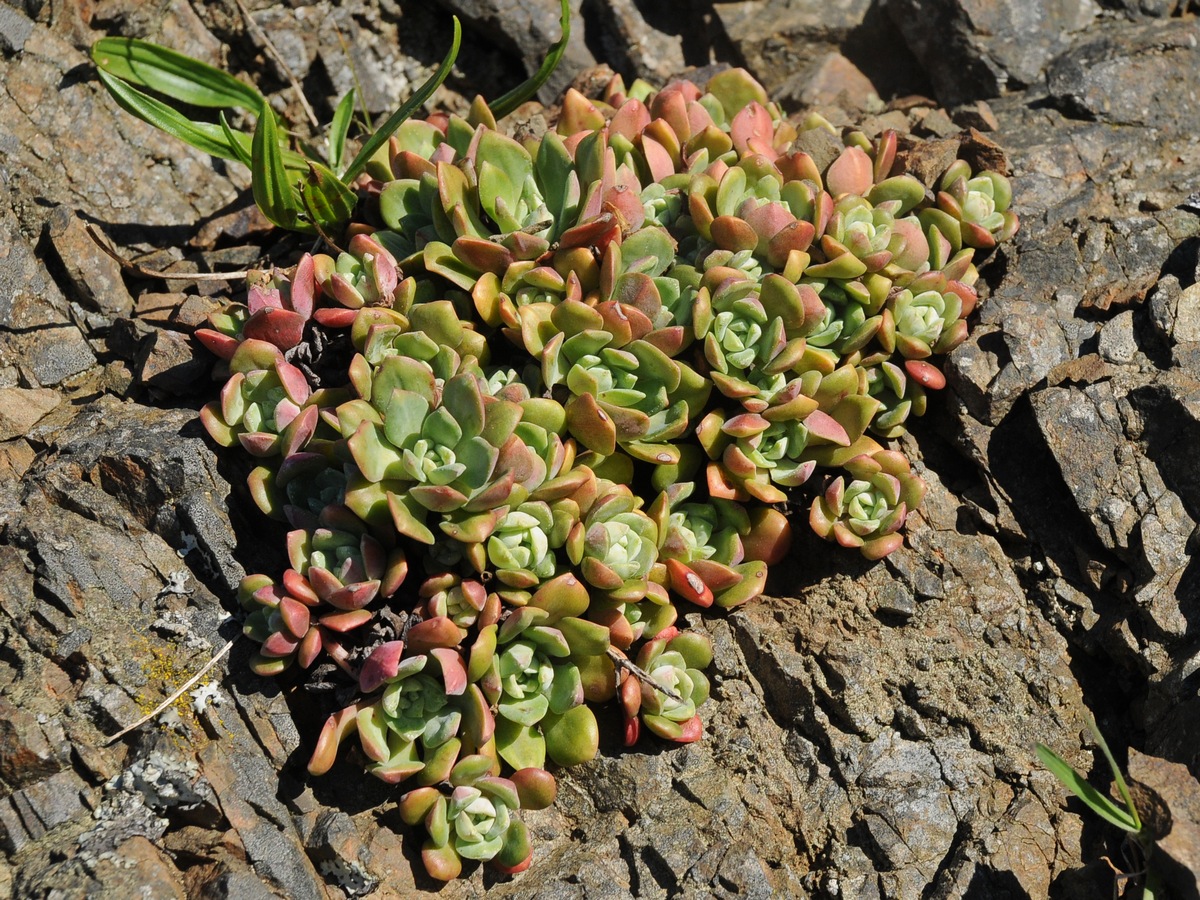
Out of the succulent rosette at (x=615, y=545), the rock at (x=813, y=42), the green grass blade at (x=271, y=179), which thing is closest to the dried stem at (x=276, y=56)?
the green grass blade at (x=271, y=179)

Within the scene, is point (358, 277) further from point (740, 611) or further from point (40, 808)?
point (40, 808)

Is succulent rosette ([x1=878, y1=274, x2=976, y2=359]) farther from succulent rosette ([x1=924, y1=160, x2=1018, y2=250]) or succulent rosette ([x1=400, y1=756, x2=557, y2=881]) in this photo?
succulent rosette ([x1=400, y1=756, x2=557, y2=881])

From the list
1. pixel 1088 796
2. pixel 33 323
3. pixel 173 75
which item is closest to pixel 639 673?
pixel 1088 796

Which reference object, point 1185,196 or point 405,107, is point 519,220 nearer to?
point 405,107

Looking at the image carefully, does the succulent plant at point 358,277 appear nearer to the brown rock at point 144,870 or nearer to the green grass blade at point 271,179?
the green grass blade at point 271,179

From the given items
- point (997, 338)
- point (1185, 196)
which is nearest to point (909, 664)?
point (997, 338)
